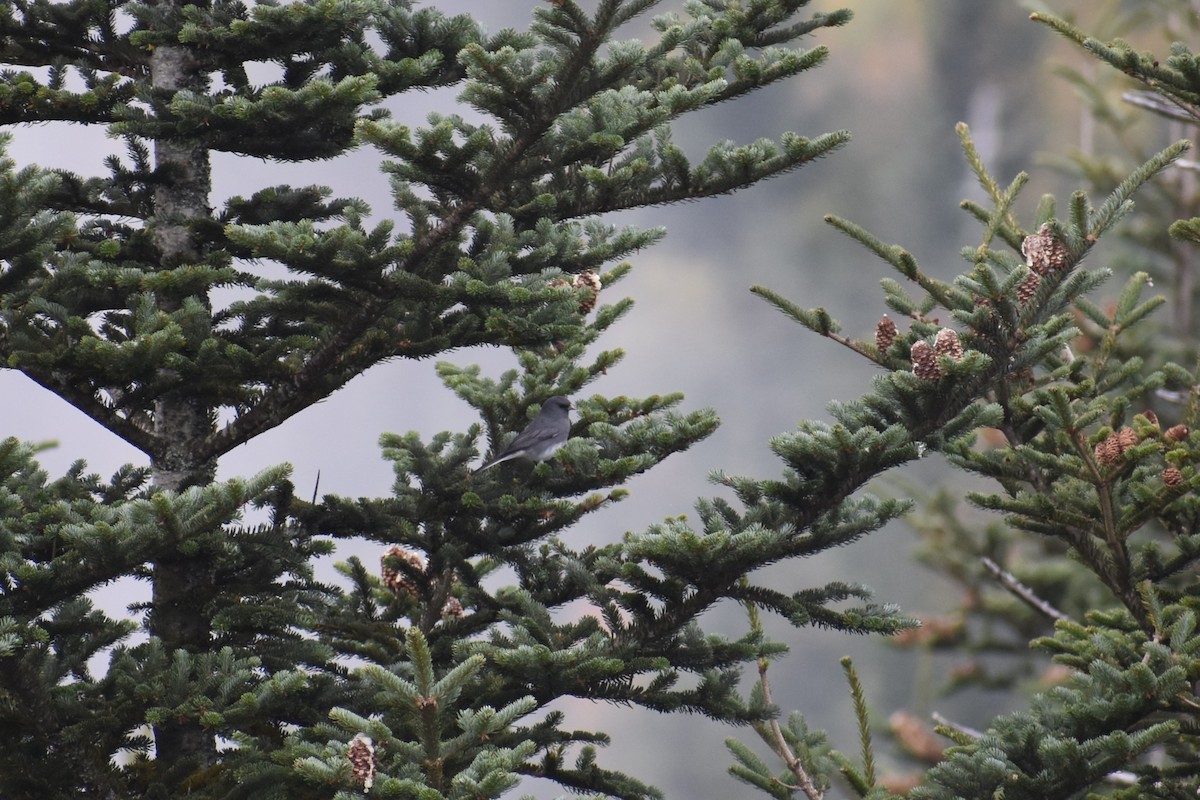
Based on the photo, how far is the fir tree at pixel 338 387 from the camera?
Answer: 453 cm

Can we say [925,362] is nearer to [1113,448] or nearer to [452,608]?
[1113,448]

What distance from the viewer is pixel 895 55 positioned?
34094 mm

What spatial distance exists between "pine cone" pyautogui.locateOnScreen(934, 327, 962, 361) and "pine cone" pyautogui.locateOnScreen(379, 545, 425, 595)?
311 cm

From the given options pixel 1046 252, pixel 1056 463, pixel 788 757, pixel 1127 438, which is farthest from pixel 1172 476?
pixel 788 757

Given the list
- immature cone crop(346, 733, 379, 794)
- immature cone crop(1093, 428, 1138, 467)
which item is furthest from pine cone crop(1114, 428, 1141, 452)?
immature cone crop(346, 733, 379, 794)

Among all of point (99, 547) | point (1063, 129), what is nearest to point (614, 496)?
point (99, 547)

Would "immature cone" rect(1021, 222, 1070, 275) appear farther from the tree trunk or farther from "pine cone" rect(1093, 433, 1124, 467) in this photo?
the tree trunk

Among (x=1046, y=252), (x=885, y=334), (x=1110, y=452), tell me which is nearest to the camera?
(x=1046, y=252)

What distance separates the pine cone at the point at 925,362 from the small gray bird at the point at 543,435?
7.12ft

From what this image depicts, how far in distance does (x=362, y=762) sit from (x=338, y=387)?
2.03 meters

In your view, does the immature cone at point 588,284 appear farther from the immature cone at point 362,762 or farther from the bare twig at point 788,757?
the immature cone at point 362,762

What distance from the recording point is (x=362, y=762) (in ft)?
12.6

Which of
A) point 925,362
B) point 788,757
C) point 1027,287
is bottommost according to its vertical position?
point 788,757

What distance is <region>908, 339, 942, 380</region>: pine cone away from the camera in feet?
14.8
